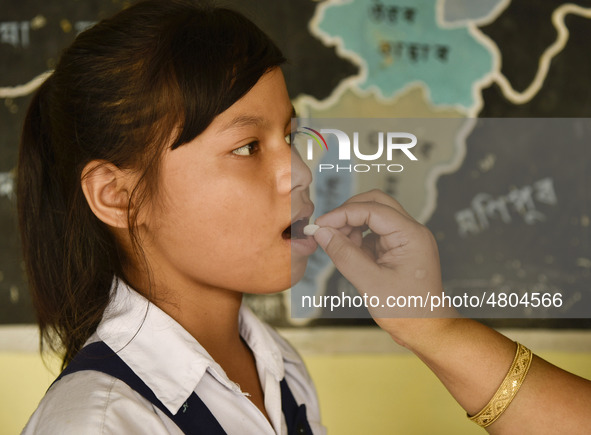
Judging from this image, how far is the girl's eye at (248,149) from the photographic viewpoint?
31.1 inches

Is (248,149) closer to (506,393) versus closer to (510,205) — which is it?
(506,393)

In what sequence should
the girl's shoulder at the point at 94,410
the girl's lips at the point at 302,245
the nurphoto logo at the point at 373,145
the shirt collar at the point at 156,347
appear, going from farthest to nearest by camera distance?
1. the nurphoto logo at the point at 373,145
2. the girl's lips at the point at 302,245
3. the shirt collar at the point at 156,347
4. the girl's shoulder at the point at 94,410

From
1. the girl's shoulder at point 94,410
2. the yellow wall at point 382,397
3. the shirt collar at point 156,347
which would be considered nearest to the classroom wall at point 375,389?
the yellow wall at point 382,397

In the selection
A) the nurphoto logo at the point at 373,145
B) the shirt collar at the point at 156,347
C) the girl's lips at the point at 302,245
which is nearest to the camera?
the shirt collar at the point at 156,347

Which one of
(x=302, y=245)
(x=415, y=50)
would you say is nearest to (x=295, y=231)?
(x=302, y=245)

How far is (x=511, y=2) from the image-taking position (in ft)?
4.78

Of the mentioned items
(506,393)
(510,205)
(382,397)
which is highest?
(506,393)

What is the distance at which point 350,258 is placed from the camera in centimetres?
76

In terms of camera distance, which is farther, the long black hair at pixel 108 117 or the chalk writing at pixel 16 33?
the chalk writing at pixel 16 33

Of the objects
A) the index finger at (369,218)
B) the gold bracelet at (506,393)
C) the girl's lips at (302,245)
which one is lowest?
the gold bracelet at (506,393)

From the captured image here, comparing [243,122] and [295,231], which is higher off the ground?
[243,122]

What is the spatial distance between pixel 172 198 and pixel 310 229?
0.64 ft

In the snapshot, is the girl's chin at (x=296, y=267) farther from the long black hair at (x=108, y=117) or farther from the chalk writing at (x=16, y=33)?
the chalk writing at (x=16, y=33)

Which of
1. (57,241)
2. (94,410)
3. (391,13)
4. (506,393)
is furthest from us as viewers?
(391,13)
